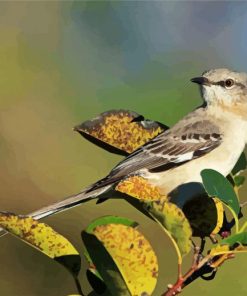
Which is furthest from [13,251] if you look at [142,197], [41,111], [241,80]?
[142,197]

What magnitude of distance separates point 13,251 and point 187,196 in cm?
341

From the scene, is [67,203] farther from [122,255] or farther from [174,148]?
[122,255]

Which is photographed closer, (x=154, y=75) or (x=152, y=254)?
(x=152, y=254)

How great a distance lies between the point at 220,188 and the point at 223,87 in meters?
2.72

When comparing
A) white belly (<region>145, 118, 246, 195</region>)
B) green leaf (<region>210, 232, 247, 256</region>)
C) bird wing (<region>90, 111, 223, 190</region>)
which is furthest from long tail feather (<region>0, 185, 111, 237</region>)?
green leaf (<region>210, 232, 247, 256</region>)

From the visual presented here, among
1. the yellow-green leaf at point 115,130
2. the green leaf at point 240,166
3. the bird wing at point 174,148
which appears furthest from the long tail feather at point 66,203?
the green leaf at point 240,166

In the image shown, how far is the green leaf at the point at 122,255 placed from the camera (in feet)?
6.75

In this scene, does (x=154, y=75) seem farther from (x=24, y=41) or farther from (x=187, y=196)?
(x=187, y=196)

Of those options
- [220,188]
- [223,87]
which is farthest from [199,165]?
[220,188]

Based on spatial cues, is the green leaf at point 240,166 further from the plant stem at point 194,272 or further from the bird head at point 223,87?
the bird head at point 223,87

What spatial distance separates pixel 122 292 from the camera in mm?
A: 2113

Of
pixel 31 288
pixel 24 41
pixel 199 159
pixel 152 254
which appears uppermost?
pixel 24 41

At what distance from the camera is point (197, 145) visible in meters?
4.60

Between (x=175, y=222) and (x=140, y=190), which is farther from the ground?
(x=140, y=190)
